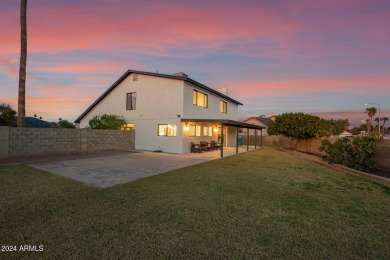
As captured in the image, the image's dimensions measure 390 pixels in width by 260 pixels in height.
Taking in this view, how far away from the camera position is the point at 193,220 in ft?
13.1

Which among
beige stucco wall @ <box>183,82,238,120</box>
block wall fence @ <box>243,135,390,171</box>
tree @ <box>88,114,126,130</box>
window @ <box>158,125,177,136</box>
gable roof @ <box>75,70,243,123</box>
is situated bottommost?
block wall fence @ <box>243,135,390,171</box>

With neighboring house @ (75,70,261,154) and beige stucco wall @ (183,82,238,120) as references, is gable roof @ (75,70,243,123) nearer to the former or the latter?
neighboring house @ (75,70,261,154)

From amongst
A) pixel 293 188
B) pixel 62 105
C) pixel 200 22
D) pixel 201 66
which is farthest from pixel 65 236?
pixel 62 105

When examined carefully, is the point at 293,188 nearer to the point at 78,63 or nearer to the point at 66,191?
the point at 66,191

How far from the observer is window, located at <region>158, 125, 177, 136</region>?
16.7 metres

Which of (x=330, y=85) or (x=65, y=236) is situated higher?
(x=330, y=85)

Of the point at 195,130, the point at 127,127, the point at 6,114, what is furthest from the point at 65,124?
the point at 195,130

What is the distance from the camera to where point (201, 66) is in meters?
20.9

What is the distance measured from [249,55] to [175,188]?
14757 mm

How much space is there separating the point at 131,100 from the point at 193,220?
17351mm

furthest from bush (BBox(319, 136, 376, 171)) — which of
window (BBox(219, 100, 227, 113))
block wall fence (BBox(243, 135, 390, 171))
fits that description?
window (BBox(219, 100, 227, 113))

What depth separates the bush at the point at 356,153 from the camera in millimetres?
10750

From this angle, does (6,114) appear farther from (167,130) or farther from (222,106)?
(222,106)

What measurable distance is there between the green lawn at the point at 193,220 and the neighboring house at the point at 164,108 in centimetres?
907
